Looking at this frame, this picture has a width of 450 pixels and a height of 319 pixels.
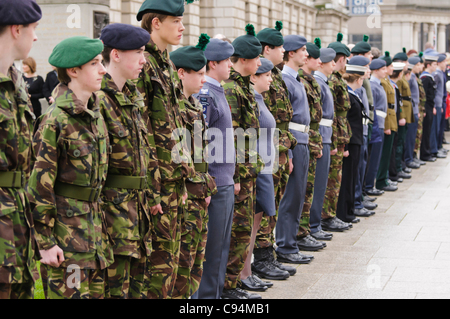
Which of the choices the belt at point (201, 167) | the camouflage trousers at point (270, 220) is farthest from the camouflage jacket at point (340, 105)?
the belt at point (201, 167)

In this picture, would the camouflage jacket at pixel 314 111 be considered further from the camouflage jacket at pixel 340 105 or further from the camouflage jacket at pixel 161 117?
the camouflage jacket at pixel 161 117

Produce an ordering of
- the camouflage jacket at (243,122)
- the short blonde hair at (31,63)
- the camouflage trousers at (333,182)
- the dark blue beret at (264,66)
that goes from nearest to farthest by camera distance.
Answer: the camouflage jacket at (243,122)
the dark blue beret at (264,66)
the camouflage trousers at (333,182)
the short blonde hair at (31,63)

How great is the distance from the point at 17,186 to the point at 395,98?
9750 millimetres

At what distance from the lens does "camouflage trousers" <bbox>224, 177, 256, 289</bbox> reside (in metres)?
5.58

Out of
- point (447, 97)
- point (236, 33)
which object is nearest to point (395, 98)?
point (447, 97)

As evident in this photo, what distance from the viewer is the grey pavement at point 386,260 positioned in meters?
6.04

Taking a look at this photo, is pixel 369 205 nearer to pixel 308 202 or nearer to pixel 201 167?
pixel 308 202

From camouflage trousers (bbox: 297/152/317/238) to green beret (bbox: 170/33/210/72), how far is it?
3.31 metres

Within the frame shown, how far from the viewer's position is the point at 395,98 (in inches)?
472

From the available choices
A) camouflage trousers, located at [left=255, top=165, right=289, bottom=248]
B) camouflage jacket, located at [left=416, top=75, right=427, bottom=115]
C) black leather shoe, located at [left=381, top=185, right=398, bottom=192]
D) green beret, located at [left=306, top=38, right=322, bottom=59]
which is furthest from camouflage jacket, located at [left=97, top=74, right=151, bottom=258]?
camouflage jacket, located at [left=416, top=75, right=427, bottom=115]

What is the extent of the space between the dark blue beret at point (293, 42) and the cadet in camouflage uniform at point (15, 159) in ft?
13.6

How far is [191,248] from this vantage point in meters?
4.70

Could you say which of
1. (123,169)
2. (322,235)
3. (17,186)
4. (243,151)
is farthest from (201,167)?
(322,235)
